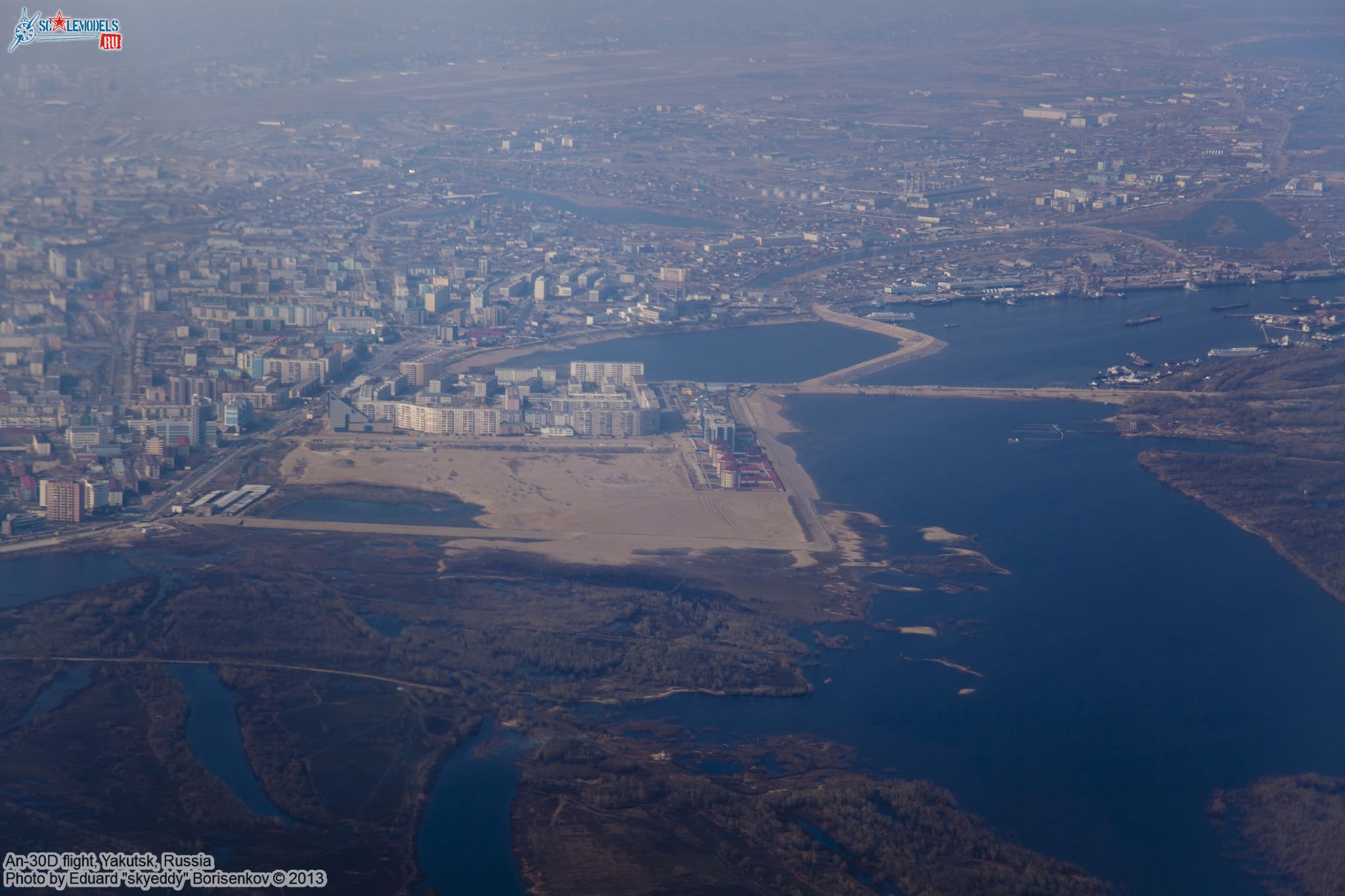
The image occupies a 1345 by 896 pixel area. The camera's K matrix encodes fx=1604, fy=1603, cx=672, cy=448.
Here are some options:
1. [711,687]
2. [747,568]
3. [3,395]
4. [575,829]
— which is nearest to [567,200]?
[3,395]

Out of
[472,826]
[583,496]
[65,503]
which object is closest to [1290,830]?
[472,826]

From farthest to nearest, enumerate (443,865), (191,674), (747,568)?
(747,568) < (191,674) < (443,865)

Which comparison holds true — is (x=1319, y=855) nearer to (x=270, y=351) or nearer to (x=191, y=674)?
(x=191, y=674)

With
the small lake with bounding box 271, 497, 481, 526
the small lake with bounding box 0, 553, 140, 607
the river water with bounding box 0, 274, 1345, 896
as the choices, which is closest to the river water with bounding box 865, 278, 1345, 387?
the river water with bounding box 0, 274, 1345, 896

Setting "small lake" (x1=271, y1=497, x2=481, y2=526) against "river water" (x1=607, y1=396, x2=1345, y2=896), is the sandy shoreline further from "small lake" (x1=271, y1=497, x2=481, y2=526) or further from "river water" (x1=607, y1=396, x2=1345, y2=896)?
"river water" (x1=607, y1=396, x2=1345, y2=896)

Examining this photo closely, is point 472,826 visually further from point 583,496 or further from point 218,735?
point 583,496
